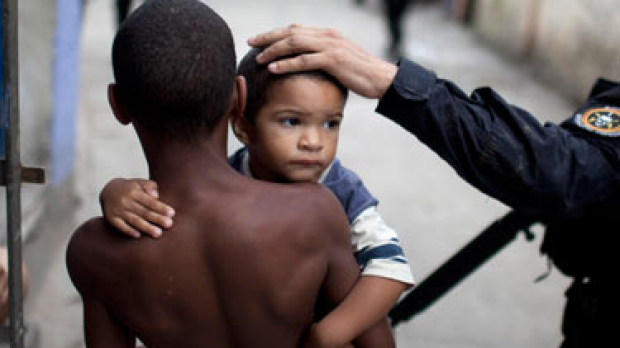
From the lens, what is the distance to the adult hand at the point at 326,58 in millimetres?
1430

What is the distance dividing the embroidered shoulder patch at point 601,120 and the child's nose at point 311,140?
21.5 inches

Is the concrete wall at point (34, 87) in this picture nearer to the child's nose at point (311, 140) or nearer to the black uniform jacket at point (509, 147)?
the child's nose at point (311, 140)

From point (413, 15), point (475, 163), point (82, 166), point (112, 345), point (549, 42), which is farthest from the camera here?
point (413, 15)

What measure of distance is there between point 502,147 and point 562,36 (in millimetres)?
5533

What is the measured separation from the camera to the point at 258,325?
1301 millimetres

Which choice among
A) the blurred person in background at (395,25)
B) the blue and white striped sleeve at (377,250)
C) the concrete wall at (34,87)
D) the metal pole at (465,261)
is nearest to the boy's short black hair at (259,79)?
the blue and white striped sleeve at (377,250)

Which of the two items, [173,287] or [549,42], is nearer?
[173,287]

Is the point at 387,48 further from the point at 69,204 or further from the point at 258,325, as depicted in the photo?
the point at 258,325

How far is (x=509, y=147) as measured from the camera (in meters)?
1.48

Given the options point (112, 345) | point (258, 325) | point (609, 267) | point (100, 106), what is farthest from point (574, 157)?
point (100, 106)

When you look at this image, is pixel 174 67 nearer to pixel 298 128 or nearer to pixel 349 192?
pixel 298 128

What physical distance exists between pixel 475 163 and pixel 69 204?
276 cm

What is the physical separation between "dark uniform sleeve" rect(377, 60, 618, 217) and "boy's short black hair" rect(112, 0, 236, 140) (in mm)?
389

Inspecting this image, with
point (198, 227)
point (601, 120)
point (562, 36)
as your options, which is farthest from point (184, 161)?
point (562, 36)
